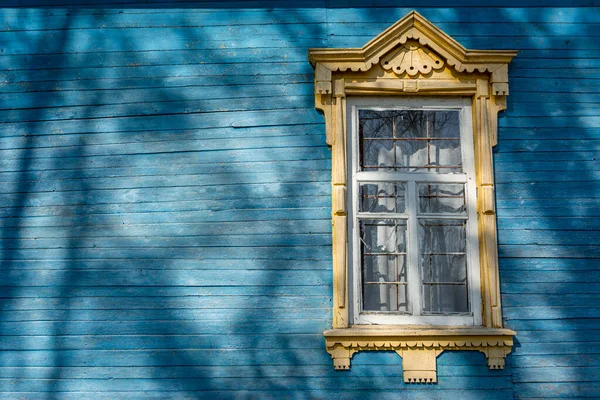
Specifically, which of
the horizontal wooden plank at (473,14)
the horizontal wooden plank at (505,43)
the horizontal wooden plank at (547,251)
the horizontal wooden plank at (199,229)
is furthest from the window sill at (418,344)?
the horizontal wooden plank at (473,14)

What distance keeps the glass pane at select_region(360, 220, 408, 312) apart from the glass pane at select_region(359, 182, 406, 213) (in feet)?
0.32

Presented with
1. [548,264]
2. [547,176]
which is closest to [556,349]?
[548,264]

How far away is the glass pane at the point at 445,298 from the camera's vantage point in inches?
208

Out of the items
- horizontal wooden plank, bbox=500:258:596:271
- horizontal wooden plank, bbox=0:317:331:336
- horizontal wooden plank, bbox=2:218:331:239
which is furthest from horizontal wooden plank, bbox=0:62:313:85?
horizontal wooden plank, bbox=500:258:596:271

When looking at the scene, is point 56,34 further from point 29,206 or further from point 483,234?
point 483,234

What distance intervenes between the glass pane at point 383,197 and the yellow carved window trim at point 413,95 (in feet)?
0.82

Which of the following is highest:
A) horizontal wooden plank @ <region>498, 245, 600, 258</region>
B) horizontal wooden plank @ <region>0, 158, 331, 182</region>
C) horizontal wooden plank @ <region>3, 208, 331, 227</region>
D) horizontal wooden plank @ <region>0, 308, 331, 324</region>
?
horizontal wooden plank @ <region>0, 158, 331, 182</region>

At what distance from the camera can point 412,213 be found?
17.5 feet

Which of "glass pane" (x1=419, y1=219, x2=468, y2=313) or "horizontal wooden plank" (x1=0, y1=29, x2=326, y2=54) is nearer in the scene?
"glass pane" (x1=419, y1=219, x2=468, y2=313)

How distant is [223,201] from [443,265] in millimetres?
1639

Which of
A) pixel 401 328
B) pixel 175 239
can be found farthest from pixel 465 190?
pixel 175 239

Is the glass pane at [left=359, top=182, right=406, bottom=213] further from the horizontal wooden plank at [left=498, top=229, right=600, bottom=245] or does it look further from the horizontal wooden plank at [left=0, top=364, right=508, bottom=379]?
the horizontal wooden plank at [left=0, top=364, right=508, bottom=379]

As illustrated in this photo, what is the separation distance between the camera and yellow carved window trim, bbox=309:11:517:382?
504 centimetres

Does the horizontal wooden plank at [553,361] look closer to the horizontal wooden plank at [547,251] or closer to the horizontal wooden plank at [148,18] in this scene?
the horizontal wooden plank at [547,251]
